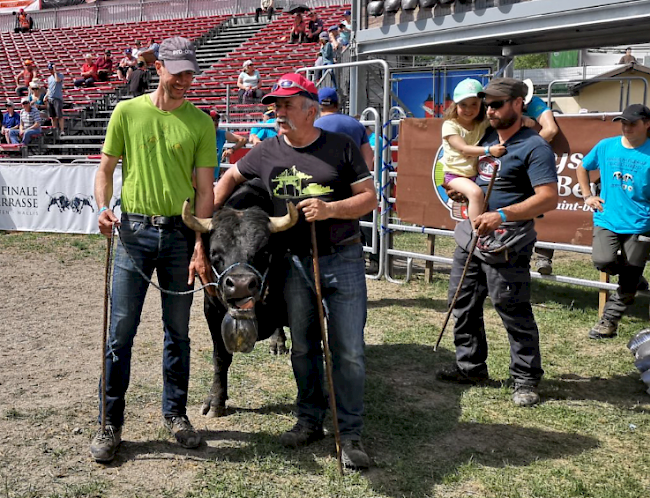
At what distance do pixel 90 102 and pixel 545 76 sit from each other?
18.1m

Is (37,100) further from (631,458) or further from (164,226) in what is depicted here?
(631,458)

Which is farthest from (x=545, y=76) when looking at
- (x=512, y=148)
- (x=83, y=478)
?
(x=83, y=478)

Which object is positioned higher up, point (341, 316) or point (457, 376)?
point (341, 316)

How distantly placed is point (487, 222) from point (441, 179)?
12.5 feet

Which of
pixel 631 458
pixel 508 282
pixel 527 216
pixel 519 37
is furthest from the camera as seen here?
pixel 519 37

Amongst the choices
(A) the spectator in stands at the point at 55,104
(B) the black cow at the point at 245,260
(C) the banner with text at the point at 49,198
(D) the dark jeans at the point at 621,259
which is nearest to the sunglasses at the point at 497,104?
(B) the black cow at the point at 245,260

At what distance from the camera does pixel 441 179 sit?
8.15 metres

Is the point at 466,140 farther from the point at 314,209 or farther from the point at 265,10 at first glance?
the point at 265,10

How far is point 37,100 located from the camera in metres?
22.0

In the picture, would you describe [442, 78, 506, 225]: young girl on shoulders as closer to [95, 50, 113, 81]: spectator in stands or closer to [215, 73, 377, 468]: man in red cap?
[215, 73, 377, 468]: man in red cap

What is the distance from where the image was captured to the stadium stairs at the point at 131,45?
20.3 metres

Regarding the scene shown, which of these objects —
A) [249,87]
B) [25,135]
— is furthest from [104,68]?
[249,87]

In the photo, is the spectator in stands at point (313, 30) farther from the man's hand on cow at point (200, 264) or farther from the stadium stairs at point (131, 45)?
the man's hand on cow at point (200, 264)

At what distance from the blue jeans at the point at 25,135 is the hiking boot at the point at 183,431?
17.8m
